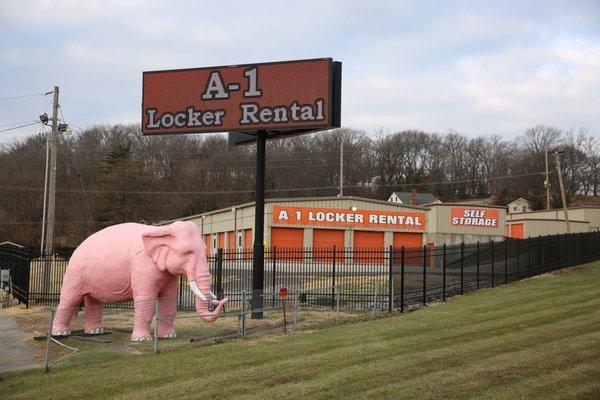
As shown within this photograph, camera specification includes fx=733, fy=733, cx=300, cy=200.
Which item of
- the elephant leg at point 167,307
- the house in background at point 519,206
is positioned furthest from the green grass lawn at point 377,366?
the house in background at point 519,206

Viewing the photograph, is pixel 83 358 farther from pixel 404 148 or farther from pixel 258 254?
pixel 404 148

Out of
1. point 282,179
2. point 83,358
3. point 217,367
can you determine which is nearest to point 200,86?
point 83,358

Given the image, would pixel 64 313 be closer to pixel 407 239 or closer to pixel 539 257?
pixel 539 257

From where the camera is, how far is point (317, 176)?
81688 millimetres

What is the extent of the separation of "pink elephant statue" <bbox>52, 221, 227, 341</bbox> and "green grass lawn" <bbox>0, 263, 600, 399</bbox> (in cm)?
147

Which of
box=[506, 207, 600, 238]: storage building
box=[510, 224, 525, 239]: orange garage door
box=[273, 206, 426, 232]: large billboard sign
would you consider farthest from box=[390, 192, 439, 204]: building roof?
box=[273, 206, 426, 232]: large billboard sign

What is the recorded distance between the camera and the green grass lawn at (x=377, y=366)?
8914mm

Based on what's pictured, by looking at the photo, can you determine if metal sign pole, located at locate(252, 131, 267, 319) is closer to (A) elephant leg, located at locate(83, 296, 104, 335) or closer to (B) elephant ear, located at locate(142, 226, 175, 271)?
(A) elephant leg, located at locate(83, 296, 104, 335)

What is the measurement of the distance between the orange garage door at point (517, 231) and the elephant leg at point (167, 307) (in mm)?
43619

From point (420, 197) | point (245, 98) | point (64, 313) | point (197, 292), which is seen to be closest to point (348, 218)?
point (245, 98)

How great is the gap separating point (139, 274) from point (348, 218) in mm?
34282

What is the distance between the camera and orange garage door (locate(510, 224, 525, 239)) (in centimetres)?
5484

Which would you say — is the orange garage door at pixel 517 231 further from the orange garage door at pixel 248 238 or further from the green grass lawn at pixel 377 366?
the green grass lawn at pixel 377 366

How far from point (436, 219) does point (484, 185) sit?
1973 inches
